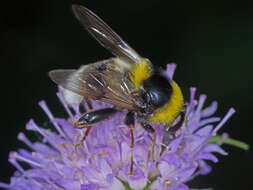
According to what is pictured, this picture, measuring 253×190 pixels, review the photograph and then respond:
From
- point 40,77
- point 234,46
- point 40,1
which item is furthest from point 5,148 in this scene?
point 234,46

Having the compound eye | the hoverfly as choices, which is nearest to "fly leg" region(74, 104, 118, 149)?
the hoverfly

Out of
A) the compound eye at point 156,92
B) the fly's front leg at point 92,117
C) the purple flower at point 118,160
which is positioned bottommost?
the purple flower at point 118,160

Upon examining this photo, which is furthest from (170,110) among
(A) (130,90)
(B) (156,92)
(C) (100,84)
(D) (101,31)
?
(D) (101,31)

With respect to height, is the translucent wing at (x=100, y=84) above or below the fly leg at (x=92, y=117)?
above

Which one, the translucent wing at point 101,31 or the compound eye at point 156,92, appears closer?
the compound eye at point 156,92

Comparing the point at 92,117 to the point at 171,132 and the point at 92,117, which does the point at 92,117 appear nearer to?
the point at 92,117

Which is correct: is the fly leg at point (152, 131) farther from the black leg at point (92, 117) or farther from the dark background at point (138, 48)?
the dark background at point (138, 48)

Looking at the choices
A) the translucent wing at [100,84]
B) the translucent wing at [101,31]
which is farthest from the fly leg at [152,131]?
the translucent wing at [101,31]
